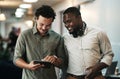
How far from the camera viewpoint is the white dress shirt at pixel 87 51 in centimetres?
264

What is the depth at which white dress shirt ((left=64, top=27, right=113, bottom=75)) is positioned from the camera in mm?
2643

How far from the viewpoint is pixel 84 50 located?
2660 millimetres

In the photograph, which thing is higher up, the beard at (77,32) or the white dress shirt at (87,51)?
the beard at (77,32)

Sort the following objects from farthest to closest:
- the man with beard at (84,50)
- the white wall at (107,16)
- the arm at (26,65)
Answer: the white wall at (107,16), the man with beard at (84,50), the arm at (26,65)

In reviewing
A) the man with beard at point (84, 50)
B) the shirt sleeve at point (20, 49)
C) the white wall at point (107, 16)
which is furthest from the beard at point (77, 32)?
the white wall at point (107, 16)

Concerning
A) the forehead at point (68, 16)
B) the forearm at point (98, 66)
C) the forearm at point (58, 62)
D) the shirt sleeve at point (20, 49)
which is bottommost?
the forearm at point (98, 66)

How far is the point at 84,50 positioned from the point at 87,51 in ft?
0.09

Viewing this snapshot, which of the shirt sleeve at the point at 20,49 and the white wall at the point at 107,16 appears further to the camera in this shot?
the white wall at the point at 107,16

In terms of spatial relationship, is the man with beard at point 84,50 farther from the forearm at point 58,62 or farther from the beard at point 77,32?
the forearm at point 58,62

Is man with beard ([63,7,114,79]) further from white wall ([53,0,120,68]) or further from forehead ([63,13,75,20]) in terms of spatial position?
white wall ([53,0,120,68])

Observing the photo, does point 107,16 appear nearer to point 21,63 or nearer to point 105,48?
point 105,48

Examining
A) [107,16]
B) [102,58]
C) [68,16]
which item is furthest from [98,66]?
[107,16]

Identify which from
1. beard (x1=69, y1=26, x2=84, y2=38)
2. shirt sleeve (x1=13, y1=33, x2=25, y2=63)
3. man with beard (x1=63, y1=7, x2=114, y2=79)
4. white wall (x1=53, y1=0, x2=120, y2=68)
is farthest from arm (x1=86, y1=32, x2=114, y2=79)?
white wall (x1=53, y1=0, x2=120, y2=68)

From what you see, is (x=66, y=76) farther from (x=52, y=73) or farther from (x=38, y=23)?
(x=38, y=23)
